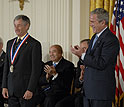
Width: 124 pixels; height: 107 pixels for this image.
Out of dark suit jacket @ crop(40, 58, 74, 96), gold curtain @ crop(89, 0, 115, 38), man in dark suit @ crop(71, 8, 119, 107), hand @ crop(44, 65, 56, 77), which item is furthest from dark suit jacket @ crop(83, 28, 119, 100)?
gold curtain @ crop(89, 0, 115, 38)

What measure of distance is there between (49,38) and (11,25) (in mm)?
950

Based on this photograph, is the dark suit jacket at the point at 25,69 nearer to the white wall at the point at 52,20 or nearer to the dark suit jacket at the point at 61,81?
the dark suit jacket at the point at 61,81

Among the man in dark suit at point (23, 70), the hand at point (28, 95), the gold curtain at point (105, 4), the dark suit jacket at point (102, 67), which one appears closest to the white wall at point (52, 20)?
the gold curtain at point (105, 4)

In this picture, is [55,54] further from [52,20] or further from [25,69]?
[25,69]

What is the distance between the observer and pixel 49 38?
6.07m

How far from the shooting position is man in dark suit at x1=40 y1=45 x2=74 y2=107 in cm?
470

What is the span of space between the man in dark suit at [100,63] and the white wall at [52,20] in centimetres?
245

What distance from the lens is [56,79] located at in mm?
4891

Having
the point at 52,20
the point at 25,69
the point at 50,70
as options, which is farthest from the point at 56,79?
the point at 52,20

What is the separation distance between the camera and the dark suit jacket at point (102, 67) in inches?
124

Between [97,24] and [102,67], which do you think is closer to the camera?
[102,67]

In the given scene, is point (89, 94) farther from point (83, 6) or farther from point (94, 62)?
point (83, 6)

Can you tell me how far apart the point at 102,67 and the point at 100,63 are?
0.05 metres

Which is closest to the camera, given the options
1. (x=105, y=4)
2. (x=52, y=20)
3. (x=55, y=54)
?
(x=55, y=54)
